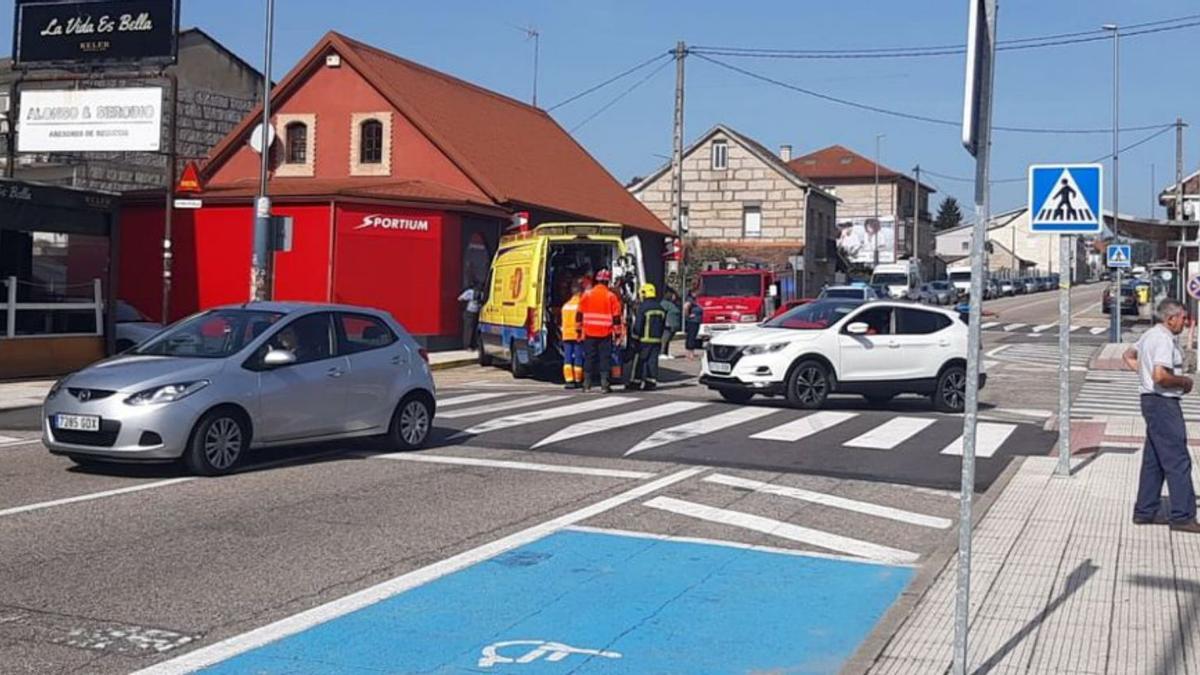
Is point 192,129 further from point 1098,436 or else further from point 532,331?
point 1098,436

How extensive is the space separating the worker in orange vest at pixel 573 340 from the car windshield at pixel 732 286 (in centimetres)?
1455

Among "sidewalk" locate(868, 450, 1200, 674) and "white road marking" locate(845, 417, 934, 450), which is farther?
"white road marking" locate(845, 417, 934, 450)

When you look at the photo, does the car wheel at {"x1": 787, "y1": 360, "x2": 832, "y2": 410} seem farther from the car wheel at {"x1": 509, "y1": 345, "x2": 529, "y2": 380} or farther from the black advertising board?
the black advertising board

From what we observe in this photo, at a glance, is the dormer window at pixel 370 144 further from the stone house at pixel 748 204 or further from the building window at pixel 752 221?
the building window at pixel 752 221

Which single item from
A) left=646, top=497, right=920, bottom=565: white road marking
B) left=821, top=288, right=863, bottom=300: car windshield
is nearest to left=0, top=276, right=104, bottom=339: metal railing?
left=646, top=497, right=920, bottom=565: white road marking

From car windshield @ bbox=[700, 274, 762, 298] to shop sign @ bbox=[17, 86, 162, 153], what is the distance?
51.6ft

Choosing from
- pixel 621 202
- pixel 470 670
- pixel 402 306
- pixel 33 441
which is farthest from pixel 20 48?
pixel 470 670

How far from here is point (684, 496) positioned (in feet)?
35.8

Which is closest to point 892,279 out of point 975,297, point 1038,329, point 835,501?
point 1038,329

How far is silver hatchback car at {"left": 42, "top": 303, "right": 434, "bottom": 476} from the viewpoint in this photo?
10805 millimetres

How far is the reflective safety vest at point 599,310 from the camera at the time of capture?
801 inches

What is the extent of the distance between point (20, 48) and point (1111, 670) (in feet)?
92.7

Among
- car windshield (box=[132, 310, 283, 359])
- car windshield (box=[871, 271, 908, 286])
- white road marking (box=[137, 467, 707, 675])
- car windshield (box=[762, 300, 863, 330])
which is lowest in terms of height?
white road marking (box=[137, 467, 707, 675])

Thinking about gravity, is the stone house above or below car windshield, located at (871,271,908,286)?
above
